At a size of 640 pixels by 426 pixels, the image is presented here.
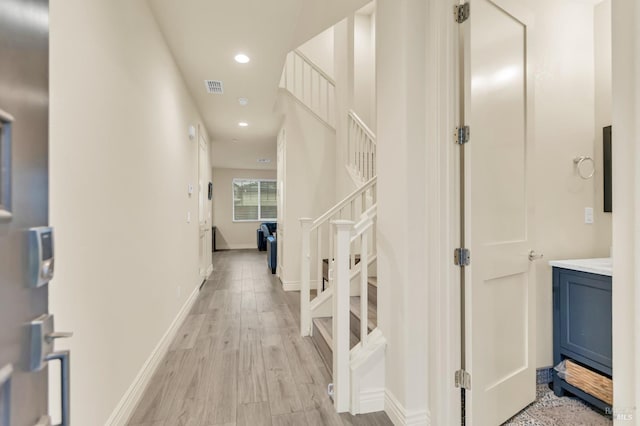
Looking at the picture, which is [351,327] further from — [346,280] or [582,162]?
[582,162]

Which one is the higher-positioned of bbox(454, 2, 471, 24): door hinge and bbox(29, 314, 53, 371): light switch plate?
bbox(454, 2, 471, 24): door hinge

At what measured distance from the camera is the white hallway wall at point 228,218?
9703mm

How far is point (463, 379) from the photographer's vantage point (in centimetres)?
148

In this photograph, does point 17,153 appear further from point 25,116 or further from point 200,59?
point 200,59

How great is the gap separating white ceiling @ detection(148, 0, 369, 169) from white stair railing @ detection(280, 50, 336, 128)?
2.01 ft

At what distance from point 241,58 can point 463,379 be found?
3.15m

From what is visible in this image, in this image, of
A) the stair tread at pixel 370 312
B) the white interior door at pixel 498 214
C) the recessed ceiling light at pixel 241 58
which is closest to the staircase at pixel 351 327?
the stair tread at pixel 370 312

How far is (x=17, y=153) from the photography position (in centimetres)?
54

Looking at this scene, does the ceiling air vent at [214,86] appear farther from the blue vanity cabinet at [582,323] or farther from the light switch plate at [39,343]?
the blue vanity cabinet at [582,323]

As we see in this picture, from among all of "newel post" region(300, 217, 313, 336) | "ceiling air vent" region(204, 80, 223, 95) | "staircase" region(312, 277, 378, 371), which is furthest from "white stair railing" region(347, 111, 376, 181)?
"ceiling air vent" region(204, 80, 223, 95)

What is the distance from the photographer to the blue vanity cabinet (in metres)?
1.73

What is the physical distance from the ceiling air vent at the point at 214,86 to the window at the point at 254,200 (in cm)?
640

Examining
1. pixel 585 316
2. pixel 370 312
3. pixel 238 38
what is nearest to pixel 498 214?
pixel 585 316

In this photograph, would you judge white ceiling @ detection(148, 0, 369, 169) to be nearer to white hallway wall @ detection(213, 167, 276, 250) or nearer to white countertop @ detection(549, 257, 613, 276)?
white countertop @ detection(549, 257, 613, 276)
